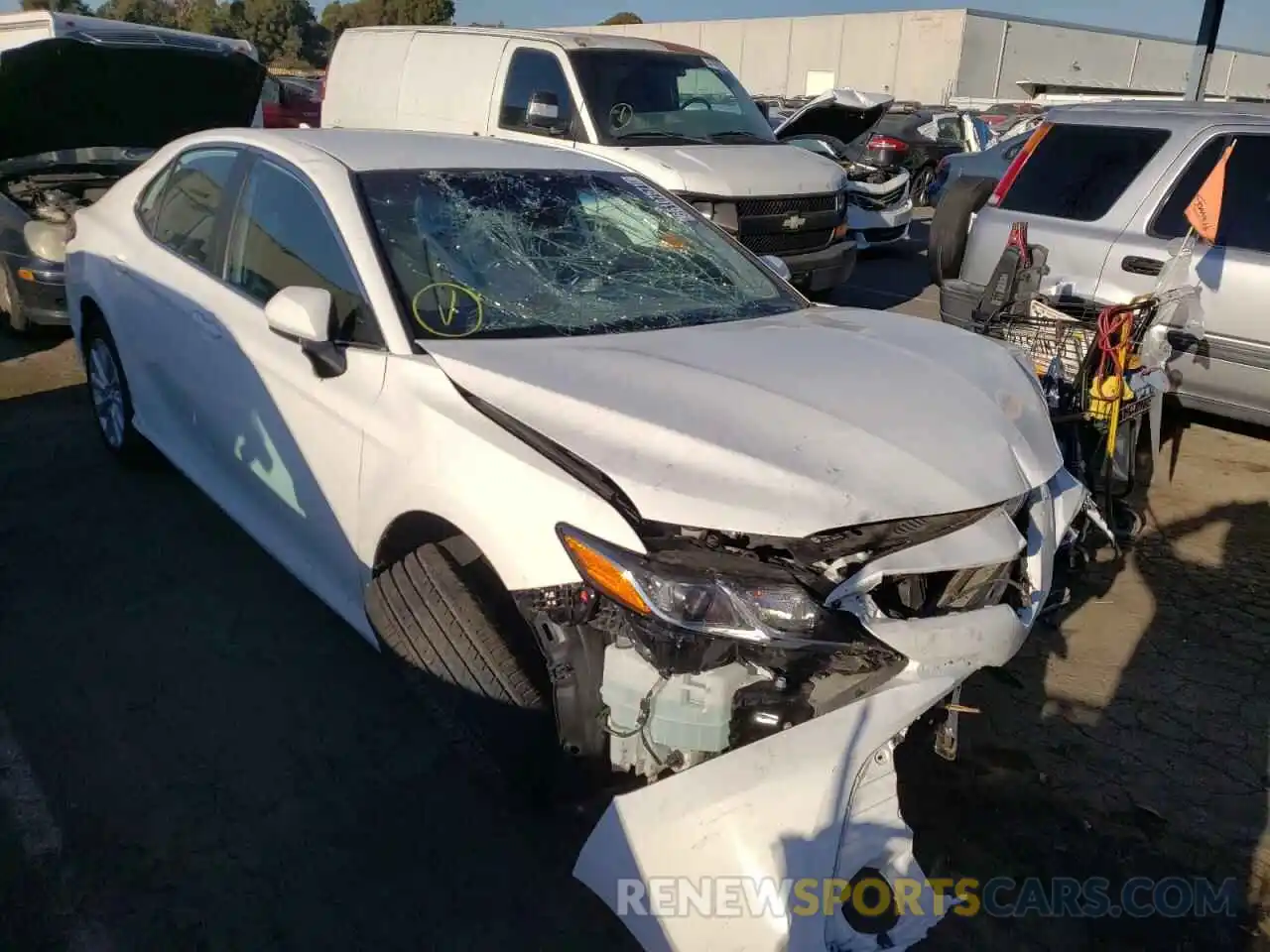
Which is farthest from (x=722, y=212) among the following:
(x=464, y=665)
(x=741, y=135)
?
(x=464, y=665)

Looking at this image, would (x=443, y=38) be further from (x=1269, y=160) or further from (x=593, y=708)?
(x=593, y=708)

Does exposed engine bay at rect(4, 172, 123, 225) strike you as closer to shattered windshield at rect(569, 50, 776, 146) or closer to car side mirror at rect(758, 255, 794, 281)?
shattered windshield at rect(569, 50, 776, 146)

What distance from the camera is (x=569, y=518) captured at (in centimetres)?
226

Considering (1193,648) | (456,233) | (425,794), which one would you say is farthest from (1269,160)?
(425,794)

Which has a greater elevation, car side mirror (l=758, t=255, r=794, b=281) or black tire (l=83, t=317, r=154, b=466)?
car side mirror (l=758, t=255, r=794, b=281)

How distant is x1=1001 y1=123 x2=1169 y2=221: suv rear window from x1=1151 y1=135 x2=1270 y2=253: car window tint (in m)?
0.27

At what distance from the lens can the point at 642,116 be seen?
7980 mm

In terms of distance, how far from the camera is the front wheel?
455cm

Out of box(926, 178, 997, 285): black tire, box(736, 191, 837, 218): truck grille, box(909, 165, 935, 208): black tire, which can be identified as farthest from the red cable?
box(909, 165, 935, 208): black tire

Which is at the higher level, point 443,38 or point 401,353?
point 443,38

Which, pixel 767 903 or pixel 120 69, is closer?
pixel 767 903

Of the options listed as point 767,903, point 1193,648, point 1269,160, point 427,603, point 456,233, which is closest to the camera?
point 767,903

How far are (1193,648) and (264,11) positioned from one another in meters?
66.6

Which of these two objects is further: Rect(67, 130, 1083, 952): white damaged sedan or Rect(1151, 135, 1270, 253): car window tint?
Rect(1151, 135, 1270, 253): car window tint
